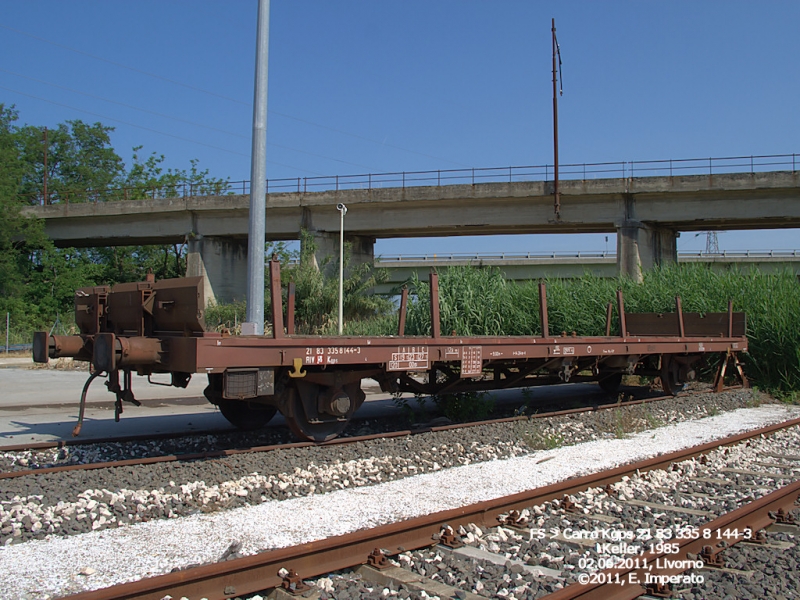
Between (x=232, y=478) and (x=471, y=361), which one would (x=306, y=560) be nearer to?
(x=232, y=478)

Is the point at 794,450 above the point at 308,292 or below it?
below

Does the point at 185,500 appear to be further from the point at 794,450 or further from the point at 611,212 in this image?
the point at 611,212

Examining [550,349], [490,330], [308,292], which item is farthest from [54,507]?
[308,292]

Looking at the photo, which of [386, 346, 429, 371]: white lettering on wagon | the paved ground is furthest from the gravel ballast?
the paved ground

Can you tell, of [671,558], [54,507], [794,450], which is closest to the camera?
[671,558]

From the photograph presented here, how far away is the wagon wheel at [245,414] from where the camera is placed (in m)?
9.16

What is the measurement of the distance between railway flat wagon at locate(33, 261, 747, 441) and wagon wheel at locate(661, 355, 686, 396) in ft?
10.0

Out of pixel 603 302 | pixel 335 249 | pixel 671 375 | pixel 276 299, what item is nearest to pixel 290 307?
pixel 276 299

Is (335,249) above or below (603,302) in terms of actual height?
above

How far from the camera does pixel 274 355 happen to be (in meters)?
6.69

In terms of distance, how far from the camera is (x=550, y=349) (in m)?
9.39

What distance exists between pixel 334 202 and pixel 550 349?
24.3 metres

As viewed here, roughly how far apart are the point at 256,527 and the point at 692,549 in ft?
10.3

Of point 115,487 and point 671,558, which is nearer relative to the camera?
point 671,558
